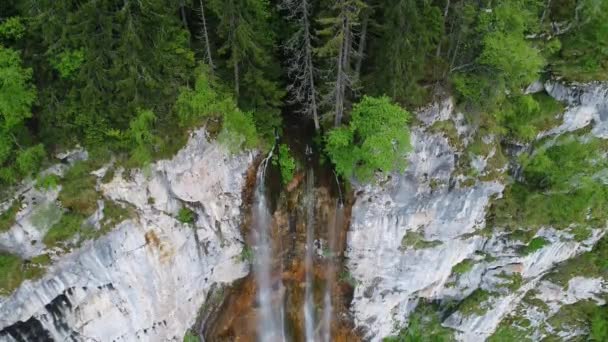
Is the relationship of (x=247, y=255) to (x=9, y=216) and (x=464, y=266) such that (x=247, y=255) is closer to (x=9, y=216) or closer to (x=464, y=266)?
(x=9, y=216)

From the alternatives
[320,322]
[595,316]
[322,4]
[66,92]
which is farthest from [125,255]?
[595,316]

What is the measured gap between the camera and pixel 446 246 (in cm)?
2350

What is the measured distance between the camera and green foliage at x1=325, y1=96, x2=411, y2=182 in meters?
18.4

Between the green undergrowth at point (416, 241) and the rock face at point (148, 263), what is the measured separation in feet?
27.0

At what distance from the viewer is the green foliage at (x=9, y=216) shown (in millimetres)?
16781

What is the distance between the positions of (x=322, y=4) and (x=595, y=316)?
2630cm

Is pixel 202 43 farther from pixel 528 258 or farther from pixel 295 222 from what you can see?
pixel 528 258

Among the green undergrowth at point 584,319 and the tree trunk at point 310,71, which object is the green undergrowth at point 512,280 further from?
the tree trunk at point 310,71

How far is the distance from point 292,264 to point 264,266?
143 cm

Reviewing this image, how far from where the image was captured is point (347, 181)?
21.3 meters

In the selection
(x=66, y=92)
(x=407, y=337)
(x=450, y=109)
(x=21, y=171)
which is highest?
(x=450, y=109)

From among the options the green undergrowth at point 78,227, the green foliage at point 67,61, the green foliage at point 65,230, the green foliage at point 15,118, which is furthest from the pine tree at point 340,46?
the green foliage at point 65,230

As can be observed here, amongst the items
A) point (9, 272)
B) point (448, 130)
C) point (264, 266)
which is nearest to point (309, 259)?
point (264, 266)

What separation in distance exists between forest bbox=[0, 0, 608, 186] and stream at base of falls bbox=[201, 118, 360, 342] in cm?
176
